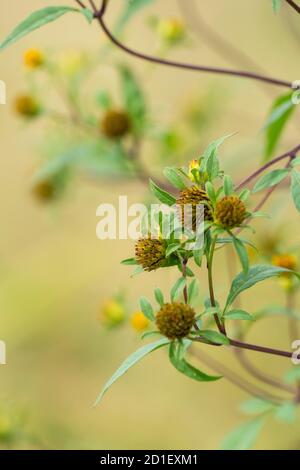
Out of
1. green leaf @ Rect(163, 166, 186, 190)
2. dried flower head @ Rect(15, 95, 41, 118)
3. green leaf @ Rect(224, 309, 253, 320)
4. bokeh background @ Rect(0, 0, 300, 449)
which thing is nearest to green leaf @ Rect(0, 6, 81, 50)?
green leaf @ Rect(163, 166, 186, 190)

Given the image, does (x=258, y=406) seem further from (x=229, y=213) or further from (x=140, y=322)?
(x=229, y=213)

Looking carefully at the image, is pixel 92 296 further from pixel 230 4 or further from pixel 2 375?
pixel 230 4

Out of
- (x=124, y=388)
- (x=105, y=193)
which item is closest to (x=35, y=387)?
(x=124, y=388)

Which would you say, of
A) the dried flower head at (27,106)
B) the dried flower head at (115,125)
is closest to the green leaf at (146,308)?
the dried flower head at (115,125)

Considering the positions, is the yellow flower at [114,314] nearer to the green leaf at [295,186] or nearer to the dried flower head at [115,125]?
the dried flower head at [115,125]

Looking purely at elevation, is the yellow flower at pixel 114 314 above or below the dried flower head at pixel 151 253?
above

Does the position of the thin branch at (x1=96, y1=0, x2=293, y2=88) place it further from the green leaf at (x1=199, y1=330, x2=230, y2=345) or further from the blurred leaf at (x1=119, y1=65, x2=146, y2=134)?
the blurred leaf at (x1=119, y1=65, x2=146, y2=134)
